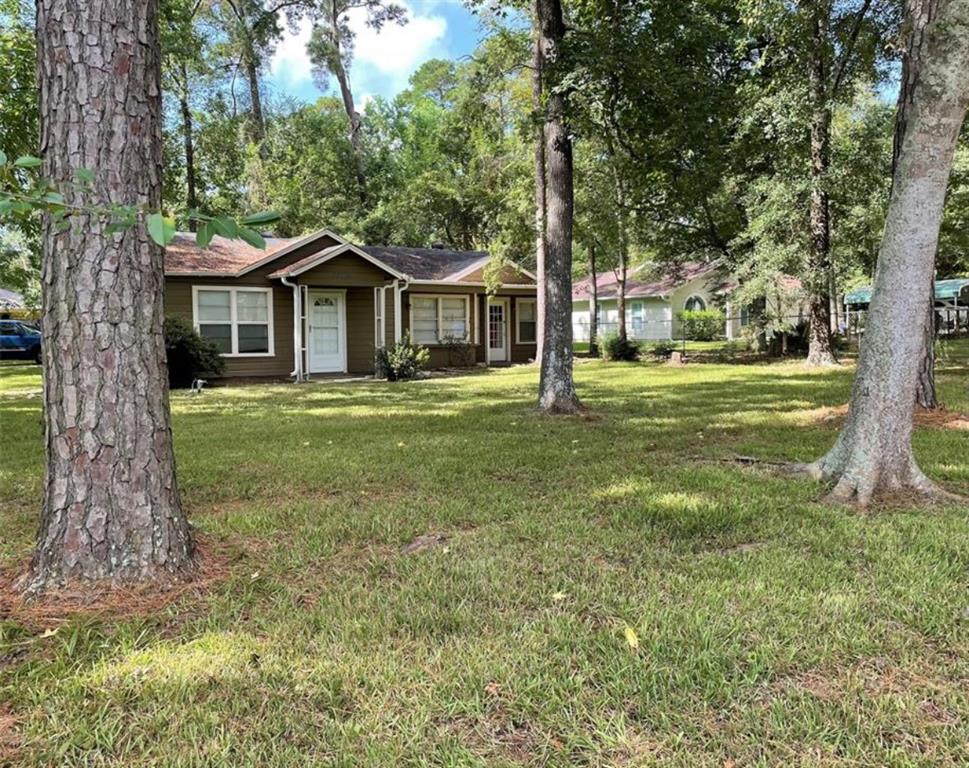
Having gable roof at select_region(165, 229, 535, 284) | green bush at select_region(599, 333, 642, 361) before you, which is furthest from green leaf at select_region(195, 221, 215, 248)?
green bush at select_region(599, 333, 642, 361)

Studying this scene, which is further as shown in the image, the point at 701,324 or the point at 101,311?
the point at 701,324

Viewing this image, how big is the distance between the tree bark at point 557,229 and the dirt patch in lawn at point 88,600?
6035 millimetres

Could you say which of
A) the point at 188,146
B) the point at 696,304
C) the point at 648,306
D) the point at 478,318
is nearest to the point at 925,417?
the point at 478,318

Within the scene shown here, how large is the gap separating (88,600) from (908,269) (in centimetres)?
490

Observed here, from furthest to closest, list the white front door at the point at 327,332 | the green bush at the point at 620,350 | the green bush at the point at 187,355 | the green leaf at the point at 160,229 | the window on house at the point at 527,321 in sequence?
the window on house at the point at 527,321 → the green bush at the point at 620,350 → the white front door at the point at 327,332 → the green bush at the point at 187,355 → the green leaf at the point at 160,229

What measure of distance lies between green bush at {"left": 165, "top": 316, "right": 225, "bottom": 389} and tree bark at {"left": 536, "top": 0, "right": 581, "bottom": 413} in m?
8.08

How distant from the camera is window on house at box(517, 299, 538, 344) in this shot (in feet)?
66.7

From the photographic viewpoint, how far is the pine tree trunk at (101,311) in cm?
280

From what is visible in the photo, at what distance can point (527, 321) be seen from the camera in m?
20.5

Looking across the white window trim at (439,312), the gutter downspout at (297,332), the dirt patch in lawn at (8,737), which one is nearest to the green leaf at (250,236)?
the dirt patch in lawn at (8,737)

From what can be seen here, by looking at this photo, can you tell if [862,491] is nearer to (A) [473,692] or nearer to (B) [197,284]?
(A) [473,692]

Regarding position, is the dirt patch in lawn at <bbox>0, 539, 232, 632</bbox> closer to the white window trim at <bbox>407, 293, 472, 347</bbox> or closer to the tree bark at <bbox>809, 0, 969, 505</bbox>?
the tree bark at <bbox>809, 0, 969, 505</bbox>

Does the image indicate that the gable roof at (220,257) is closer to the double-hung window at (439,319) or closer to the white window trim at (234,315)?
the white window trim at (234,315)

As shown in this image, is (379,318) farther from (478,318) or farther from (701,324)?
(701,324)
